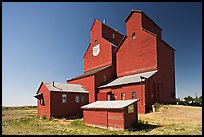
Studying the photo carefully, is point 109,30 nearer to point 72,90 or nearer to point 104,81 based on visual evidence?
point 104,81

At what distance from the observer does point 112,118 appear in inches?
628

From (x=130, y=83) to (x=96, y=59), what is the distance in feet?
48.1

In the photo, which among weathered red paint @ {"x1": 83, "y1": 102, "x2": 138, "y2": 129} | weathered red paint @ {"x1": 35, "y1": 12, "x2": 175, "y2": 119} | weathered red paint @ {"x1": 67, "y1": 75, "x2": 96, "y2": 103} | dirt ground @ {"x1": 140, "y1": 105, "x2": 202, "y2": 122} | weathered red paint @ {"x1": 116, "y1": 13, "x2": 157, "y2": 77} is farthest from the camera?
weathered red paint @ {"x1": 67, "y1": 75, "x2": 96, "y2": 103}

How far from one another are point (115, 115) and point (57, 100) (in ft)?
44.8

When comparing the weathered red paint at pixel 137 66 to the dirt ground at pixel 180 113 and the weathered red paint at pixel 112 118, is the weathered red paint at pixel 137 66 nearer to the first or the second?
the dirt ground at pixel 180 113

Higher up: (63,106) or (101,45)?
(101,45)

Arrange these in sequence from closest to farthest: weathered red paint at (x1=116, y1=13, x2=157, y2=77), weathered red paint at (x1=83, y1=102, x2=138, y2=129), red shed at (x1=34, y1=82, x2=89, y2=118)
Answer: weathered red paint at (x1=83, y1=102, x2=138, y2=129)
red shed at (x1=34, y1=82, x2=89, y2=118)
weathered red paint at (x1=116, y1=13, x2=157, y2=77)

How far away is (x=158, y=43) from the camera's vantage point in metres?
31.1

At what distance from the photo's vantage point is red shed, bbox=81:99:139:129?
15.3 m

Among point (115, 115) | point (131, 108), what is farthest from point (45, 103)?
point (131, 108)

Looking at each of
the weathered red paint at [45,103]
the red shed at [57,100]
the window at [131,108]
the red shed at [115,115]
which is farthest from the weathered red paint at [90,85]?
the window at [131,108]

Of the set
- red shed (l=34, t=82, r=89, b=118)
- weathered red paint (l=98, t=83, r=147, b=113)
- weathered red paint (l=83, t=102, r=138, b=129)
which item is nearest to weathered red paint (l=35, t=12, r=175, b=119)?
weathered red paint (l=98, t=83, r=147, b=113)

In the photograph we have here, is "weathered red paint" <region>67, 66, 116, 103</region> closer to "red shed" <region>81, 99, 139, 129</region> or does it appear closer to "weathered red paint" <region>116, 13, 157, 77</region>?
"weathered red paint" <region>116, 13, 157, 77</region>

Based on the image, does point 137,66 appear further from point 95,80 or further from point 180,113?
point 180,113
